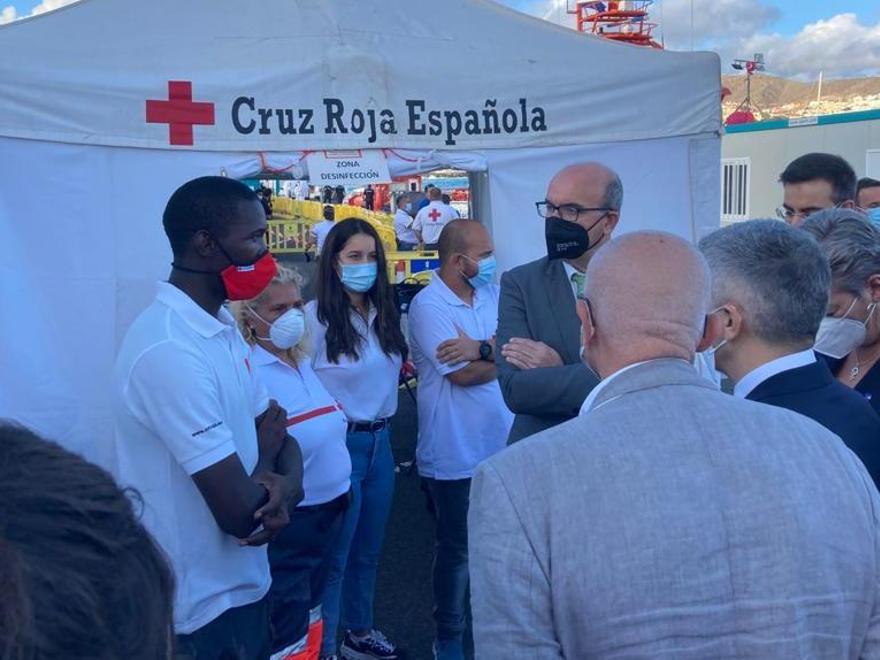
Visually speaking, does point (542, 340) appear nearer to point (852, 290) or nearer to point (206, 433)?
point (852, 290)

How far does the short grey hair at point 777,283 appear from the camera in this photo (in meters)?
1.85

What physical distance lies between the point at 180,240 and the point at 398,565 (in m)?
3.10

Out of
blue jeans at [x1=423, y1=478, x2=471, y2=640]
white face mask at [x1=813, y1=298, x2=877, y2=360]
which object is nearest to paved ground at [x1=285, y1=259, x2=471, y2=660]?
blue jeans at [x1=423, y1=478, x2=471, y2=640]

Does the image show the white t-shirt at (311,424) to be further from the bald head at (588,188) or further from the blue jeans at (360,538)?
the bald head at (588,188)

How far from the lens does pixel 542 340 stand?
2830mm

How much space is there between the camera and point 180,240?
91.0 inches

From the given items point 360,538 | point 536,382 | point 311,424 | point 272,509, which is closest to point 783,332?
point 536,382

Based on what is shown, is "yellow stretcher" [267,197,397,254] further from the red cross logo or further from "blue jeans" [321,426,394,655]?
"blue jeans" [321,426,394,655]

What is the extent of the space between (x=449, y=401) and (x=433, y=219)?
1352 cm

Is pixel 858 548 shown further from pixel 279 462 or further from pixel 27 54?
pixel 27 54

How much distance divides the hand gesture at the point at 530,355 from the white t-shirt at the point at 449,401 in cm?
85

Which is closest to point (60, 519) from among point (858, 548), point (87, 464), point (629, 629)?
point (87, 464)

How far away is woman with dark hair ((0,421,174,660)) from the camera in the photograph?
2.05 feet

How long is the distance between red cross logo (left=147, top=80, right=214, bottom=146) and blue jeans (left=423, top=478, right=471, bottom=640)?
2.08 m
